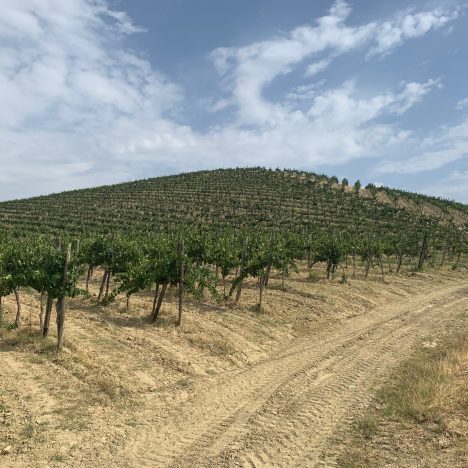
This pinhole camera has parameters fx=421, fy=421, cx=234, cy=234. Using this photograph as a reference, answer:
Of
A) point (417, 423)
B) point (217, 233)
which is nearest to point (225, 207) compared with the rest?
point (217, 233)

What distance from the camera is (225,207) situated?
6831 cm

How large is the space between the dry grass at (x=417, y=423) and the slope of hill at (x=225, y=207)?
42840 millimetres

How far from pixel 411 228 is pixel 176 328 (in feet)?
172

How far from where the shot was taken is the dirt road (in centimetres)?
719

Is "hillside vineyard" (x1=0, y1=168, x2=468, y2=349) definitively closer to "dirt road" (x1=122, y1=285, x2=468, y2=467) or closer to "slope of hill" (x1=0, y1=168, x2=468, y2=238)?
"slope of hill" (x1=0, y1=168, x2=468, y2=238)

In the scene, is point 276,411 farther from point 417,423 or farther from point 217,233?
point 217,233

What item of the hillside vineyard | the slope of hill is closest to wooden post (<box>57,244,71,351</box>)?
the hillside vineyard

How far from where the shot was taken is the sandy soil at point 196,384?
24.0ft

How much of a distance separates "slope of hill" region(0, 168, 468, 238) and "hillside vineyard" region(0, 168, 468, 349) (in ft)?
0.72

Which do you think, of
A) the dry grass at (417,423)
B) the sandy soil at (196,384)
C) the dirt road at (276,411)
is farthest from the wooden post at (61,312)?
the dry grass at (417,423)

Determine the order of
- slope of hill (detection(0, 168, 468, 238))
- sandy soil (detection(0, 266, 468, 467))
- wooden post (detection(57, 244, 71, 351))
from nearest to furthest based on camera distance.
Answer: sandy soil (detection(0, 266, 468, 467)), wooden post (detection(57, 244, 71, 351)), slope of hill (detection(0, 168, 468, 238))

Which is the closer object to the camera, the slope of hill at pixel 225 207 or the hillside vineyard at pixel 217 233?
the hillside vineyard at pixel 217 233

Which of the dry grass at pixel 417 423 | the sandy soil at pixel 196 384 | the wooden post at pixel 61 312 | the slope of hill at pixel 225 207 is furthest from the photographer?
the slope of hill at pixel 225 207

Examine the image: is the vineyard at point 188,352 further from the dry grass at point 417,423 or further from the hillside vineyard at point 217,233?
the dry grass at point 417,423
